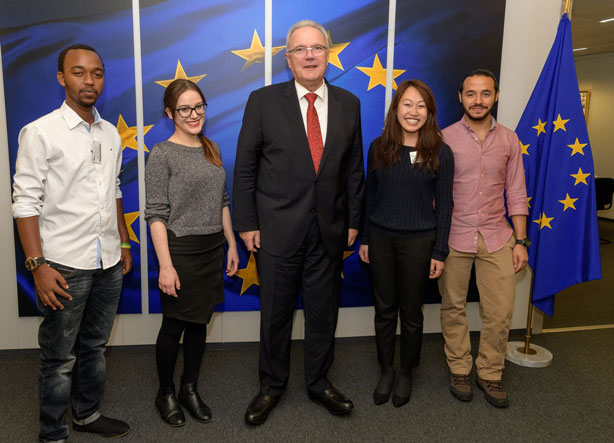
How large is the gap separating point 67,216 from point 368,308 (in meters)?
2.10

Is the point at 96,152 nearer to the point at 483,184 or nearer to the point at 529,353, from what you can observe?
the point at 483,184

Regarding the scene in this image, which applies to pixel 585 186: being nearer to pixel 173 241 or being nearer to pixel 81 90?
pixel 173 241

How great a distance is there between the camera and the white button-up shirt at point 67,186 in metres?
1.79

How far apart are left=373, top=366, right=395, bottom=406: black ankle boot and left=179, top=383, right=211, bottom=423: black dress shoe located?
88 cm

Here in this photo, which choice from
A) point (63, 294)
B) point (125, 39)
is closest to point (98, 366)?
point (63, 294)

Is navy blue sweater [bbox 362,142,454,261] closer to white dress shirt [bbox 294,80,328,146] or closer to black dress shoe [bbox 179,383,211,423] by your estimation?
white dress shirt [bbox 294,80,328,146]

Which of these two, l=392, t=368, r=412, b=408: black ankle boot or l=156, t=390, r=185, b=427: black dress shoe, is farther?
l=392, t=368, r=412, b=408: black ankle boot

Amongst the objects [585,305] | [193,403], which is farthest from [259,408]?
[585,305]

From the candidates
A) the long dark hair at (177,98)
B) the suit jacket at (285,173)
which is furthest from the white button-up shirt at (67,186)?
the suit jacket at (285,173)

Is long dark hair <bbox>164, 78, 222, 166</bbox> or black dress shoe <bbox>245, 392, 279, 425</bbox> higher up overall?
long dark hair <bbox>164, 78, 222, 166</bbox>

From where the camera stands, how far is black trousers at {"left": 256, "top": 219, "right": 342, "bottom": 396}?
7.49 feet

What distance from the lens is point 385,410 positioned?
243 cm

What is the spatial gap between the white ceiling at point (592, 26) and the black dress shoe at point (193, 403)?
19.2 feet

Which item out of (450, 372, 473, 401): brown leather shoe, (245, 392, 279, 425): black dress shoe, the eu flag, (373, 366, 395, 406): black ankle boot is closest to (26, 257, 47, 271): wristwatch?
(245, 392, 279, 425): black dress shoe
